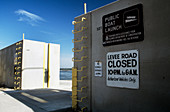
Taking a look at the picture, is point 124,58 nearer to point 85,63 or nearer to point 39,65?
point 85,63

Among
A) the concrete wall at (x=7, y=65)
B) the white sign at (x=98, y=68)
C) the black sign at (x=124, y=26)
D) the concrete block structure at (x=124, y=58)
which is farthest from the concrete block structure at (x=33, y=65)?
the black sign at (x=124, y=26)

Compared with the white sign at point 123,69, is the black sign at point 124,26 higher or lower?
higher

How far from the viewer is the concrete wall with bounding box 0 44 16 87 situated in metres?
12.3

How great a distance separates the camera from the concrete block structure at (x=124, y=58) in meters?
3.07

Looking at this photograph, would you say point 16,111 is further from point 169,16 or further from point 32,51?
point 32,51

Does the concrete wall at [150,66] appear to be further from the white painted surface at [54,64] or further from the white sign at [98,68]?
the white painted surface at [54,64]

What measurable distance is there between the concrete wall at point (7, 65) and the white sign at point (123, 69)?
1089 cm

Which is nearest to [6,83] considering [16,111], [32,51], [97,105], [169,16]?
[32,51]

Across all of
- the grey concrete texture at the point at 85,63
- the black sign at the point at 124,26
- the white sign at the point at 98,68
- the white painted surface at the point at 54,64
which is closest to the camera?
the black sign at the point at 124,26

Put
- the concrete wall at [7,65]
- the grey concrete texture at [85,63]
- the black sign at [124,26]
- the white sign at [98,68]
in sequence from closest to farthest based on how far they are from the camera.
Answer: the black sign at [124,26]
the white sign at [98,68]
the grey concrete texture at [85,63]
the concrete wall at [7,65]

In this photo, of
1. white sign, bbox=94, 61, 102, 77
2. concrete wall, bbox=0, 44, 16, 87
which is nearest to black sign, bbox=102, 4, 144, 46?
white sign, bbox=94, 61, 102, 77

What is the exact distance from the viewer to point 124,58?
3.72 metres

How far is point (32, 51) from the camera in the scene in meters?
11.1

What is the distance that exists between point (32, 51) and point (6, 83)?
5399mm
